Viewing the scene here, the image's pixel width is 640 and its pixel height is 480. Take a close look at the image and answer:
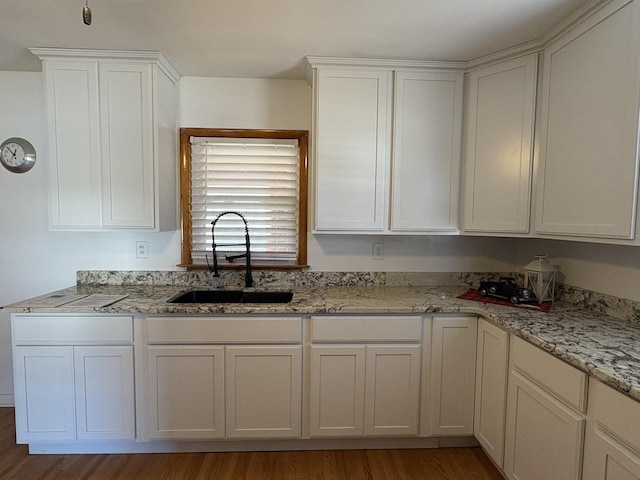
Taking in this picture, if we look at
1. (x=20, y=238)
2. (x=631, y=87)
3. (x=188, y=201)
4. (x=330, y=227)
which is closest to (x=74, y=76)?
(x=188, y=201)

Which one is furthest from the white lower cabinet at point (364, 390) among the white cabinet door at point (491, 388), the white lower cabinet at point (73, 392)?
the white lower cabinet at point (73, 392)

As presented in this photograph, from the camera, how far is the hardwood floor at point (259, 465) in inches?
66.4

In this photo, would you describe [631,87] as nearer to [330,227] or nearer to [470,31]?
[470,31]

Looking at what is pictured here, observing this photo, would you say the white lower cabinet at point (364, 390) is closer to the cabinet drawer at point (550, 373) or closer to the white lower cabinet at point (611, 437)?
the cabinet drawer at point (550, 373)

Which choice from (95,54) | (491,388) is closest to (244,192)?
(95,54)

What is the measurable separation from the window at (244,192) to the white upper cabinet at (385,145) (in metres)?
0.35

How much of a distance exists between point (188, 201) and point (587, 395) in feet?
7.82

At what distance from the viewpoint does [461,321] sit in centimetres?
181

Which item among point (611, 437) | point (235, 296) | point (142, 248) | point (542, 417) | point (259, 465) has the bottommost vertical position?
point (259, 465)

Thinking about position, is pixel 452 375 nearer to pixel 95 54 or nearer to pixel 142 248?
pixel 142 248

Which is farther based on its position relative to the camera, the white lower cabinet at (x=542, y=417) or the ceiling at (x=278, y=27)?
the ceiling at (x=278, y=27)

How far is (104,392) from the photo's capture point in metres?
1.75

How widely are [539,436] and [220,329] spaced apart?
1.57m

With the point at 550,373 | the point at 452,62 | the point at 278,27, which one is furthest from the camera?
the point at 452,62
